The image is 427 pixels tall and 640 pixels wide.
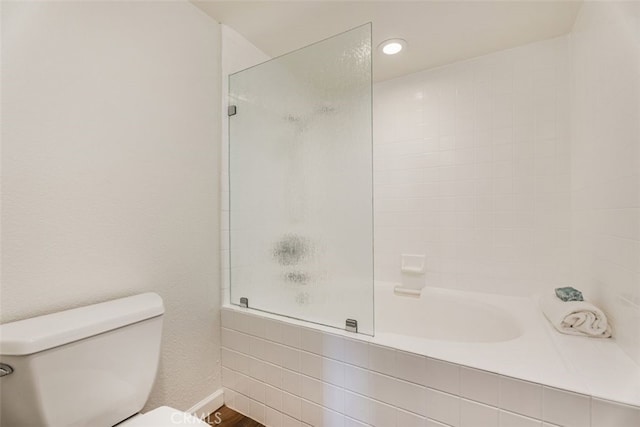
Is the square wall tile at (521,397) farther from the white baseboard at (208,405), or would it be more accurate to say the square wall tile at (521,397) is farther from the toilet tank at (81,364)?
the white baseboard at (208,405)

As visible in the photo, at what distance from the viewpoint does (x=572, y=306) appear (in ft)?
3.98

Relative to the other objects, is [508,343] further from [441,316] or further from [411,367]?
[441,316]

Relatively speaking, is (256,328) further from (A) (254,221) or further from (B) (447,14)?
(B) (447,14)

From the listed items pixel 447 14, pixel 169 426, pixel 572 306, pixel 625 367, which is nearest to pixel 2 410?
pixel 169 426

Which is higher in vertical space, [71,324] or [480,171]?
[480,171]

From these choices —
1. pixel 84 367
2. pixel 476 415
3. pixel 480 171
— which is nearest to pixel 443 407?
pixel 476 415

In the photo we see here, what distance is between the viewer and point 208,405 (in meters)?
1.49

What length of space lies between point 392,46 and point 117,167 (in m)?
1.70

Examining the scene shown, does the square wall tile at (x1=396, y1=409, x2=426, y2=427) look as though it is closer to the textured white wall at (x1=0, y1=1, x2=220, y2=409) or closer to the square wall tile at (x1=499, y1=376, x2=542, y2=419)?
the square wall tile at (x1=499, y1=376, x2=542, y2=419)

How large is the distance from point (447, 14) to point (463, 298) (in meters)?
1.72

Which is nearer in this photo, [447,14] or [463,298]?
[447,14]

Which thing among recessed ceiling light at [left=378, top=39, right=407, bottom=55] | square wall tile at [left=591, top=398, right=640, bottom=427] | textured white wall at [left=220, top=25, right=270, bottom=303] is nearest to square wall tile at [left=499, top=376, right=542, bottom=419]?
square wall tile at [left=591, top=398, right=640, bottom=427]

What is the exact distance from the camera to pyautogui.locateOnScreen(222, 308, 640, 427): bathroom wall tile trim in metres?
0.86

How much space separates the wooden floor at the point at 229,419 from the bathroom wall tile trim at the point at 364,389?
0.03m
